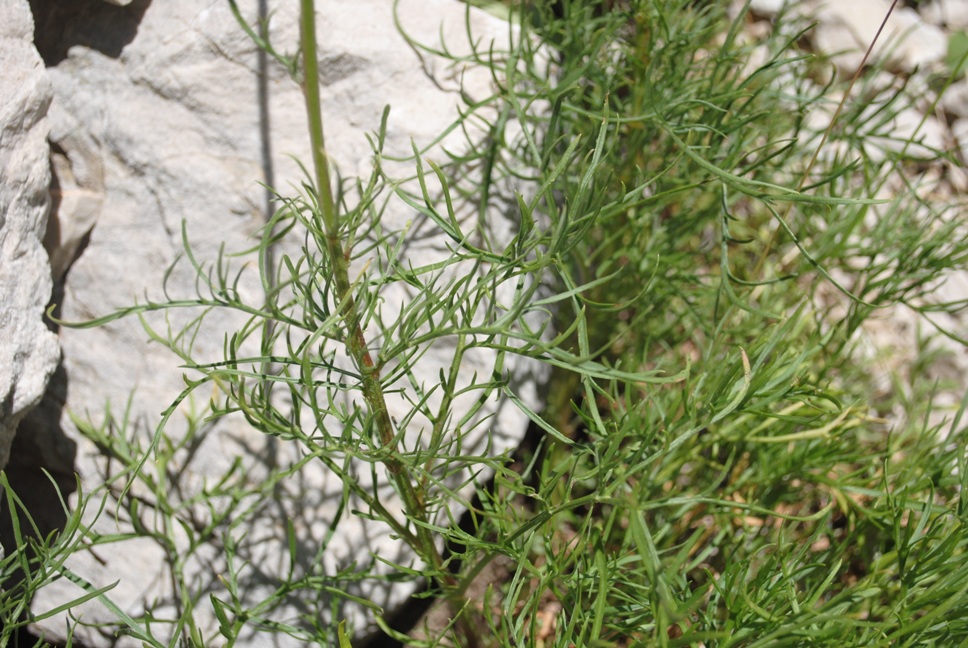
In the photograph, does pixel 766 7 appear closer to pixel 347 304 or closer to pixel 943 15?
pixel 943 15

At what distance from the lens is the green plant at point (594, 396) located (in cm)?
88

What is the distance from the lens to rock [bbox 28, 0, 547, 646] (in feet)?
4.04

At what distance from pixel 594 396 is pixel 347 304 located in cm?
52

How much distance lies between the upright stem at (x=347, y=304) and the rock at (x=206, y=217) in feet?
0.81

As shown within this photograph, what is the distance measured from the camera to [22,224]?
1.11 m

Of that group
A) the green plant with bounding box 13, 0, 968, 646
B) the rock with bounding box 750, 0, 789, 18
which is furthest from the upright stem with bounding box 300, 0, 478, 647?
the rock with bounding box 750, 0, 789, 18

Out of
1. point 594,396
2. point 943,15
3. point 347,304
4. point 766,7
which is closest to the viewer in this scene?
point 347,304

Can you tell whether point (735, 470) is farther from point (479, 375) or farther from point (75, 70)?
point (75, 70)

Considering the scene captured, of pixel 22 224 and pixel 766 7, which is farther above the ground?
pixel 766 7

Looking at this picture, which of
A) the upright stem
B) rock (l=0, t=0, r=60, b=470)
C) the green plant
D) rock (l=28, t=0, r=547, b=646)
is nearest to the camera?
the upright stem

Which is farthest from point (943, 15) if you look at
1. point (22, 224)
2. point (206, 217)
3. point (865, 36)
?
point (22, 224)

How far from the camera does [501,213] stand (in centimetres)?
132

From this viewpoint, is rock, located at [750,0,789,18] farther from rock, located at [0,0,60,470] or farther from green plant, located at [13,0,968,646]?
rock, located at [0,0,60,470]

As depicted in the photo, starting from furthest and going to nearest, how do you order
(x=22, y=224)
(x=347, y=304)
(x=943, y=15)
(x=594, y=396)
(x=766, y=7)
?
(x=943, y=15) → (x=766, y=7) → (x=594, y=396) → (x=22, y=224) → (x=347, y=304)
